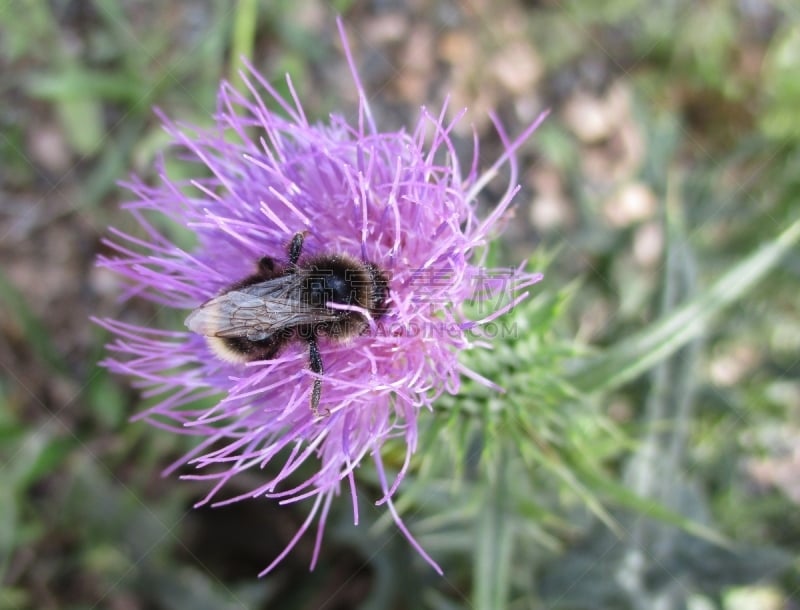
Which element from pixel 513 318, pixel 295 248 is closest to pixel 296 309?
pixel 295 248

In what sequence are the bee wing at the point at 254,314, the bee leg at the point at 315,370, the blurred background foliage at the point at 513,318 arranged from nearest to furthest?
1. the bee wing at the point at 254,314
2. the bee leg at the point at 315,370
3. the blurred background foliage at the point at 513,318

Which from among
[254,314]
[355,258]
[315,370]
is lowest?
[315,370]

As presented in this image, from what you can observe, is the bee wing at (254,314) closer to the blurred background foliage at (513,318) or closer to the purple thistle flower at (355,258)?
the purple thistle flower at (355,258)

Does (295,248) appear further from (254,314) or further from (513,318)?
(513,318)

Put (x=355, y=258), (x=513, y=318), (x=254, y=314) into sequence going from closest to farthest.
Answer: (x=254, y=314) → (x=355, y=258) → (x=513, y=318)

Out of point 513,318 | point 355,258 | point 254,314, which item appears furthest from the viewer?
point 513,318

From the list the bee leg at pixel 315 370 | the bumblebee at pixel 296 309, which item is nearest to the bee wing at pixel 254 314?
the bumblebee at pixel 296 309
